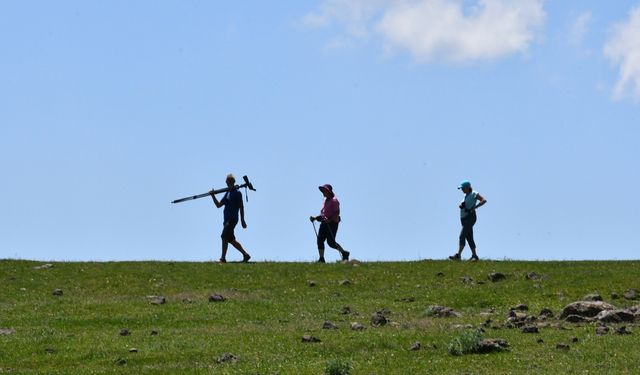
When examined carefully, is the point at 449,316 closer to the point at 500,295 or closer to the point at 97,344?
the point at 500,295

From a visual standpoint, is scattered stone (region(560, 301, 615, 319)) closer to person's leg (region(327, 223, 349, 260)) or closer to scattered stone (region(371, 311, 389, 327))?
scattered stone (region(371, 311, 389, 327))

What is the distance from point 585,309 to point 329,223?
14.3 meters

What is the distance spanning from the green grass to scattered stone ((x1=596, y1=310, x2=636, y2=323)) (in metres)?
0.53

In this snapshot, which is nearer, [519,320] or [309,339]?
[309,339]

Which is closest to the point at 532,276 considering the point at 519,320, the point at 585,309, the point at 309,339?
the point at 585,309

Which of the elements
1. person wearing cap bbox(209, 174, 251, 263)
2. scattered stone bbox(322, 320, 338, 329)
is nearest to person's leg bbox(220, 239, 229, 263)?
person wearing cap bbox(209, 174, 251, 263)

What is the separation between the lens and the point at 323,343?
75.7ft

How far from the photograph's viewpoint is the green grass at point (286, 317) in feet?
69.4

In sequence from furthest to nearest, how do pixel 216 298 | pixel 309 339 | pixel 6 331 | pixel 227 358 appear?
pixel 216 298 → pixel 6 331 → pixel 309 339 → pixel 227 358

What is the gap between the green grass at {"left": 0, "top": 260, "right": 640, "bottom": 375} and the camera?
21141 mm

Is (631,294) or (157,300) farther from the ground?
(631,294)

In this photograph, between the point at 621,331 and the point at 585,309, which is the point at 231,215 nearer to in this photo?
the point at 585,309

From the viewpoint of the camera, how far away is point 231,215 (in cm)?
3916

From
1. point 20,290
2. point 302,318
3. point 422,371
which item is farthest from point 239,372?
point 20,290
